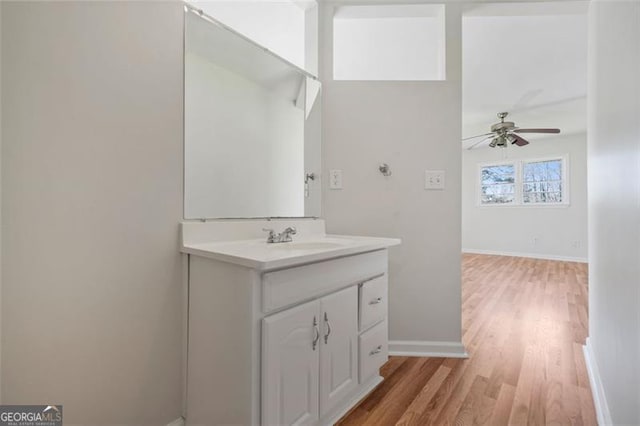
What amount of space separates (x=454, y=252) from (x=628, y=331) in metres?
0.96

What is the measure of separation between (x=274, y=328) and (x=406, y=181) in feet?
4.31

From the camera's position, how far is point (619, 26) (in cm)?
107

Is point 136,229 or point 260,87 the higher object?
point 260,87

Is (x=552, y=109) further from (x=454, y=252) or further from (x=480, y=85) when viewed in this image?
(x=454, y=252)

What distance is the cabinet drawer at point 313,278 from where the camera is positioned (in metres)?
0.97

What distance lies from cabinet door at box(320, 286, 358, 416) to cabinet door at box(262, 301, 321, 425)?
0.04 m

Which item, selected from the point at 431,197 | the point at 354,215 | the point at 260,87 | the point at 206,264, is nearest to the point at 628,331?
the point at 431,197

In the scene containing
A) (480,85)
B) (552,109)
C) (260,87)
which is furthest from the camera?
(552,109)

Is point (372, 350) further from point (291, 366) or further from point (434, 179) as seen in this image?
point (434, 179)

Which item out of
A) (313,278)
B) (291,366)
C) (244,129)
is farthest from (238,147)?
(291,366)

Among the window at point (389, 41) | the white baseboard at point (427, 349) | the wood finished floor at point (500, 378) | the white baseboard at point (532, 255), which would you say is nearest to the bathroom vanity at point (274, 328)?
the wood finished floor at point (500, 378)

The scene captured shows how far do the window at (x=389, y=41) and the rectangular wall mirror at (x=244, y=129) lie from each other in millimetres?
745

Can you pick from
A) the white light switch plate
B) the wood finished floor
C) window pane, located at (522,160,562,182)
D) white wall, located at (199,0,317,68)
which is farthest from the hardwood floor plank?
window pane, located at (522,160,562,182)

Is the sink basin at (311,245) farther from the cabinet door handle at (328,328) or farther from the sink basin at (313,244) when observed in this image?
the cabinet door handle at (328,328)
